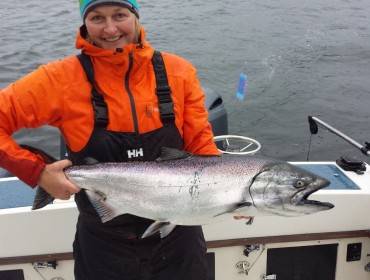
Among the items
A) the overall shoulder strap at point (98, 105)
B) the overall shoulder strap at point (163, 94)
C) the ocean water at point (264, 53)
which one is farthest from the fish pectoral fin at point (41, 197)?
the ocean water at point (264, 53)

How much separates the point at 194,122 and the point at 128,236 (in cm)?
91

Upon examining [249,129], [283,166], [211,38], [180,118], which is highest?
[180,118]

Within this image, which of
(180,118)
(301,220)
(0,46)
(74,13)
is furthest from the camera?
(74,13)

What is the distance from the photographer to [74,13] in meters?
19.5

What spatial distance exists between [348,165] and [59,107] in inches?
125

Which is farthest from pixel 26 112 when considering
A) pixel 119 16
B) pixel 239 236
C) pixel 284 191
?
pixel 239 236

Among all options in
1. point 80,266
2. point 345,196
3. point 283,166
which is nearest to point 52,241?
point 80,266

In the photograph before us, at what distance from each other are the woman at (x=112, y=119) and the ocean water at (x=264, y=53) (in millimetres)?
6974

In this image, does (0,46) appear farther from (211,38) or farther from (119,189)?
(119,189)

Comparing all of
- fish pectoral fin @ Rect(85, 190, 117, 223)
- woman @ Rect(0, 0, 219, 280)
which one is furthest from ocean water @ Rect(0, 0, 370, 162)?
fish pectoral fin @ Rect(85, 190, 117, 223)

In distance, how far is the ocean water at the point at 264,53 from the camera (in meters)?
10.9

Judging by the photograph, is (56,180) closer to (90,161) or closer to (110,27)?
(90,161)

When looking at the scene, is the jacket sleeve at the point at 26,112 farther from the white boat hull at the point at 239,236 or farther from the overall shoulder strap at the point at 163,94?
the white boat hull at the point at 239,236

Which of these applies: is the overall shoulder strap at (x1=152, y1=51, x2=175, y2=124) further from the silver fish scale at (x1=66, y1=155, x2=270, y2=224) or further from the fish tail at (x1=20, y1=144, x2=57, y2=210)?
the fish tail at (x1=20, y1=144, x2=57, y2=210)
